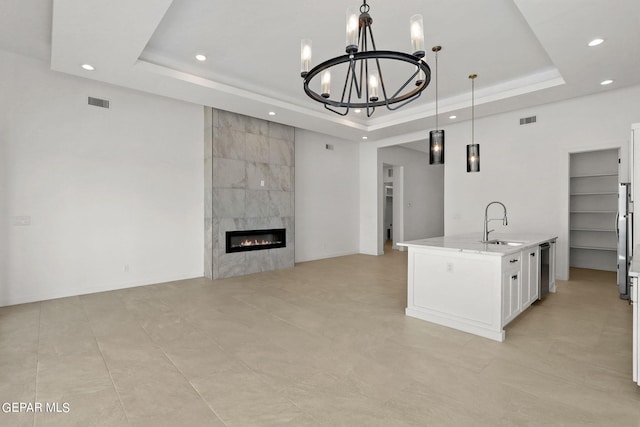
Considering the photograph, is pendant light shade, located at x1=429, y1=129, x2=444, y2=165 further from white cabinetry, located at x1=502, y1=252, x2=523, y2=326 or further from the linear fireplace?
the linear fireplace

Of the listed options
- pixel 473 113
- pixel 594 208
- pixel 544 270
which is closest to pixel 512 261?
pixel 544 270

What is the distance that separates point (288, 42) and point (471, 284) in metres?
3.46

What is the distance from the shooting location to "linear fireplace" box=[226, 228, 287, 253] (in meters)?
5.97

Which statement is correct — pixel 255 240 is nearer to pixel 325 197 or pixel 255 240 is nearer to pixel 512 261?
pixel 325 197

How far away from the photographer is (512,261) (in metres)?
3.30

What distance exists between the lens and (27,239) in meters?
4.22

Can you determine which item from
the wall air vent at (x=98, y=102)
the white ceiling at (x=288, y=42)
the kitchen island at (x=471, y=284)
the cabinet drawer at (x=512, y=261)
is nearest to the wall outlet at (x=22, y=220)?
the wall air vent at (x=98, y=102)

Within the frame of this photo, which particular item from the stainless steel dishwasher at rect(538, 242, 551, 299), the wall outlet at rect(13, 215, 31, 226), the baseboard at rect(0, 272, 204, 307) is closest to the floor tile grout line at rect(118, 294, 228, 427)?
the baseboard at rect(0, 272, 204, 307)

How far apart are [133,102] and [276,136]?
2592mm

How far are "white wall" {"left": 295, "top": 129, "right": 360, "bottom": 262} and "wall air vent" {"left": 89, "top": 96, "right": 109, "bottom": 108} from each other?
3.71 metres

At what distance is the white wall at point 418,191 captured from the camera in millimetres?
9305

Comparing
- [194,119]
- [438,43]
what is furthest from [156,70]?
[438,43]

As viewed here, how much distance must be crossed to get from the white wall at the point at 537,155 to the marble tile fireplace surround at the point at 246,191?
368 centimetres

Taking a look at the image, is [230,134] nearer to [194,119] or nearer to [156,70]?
[194,119]
